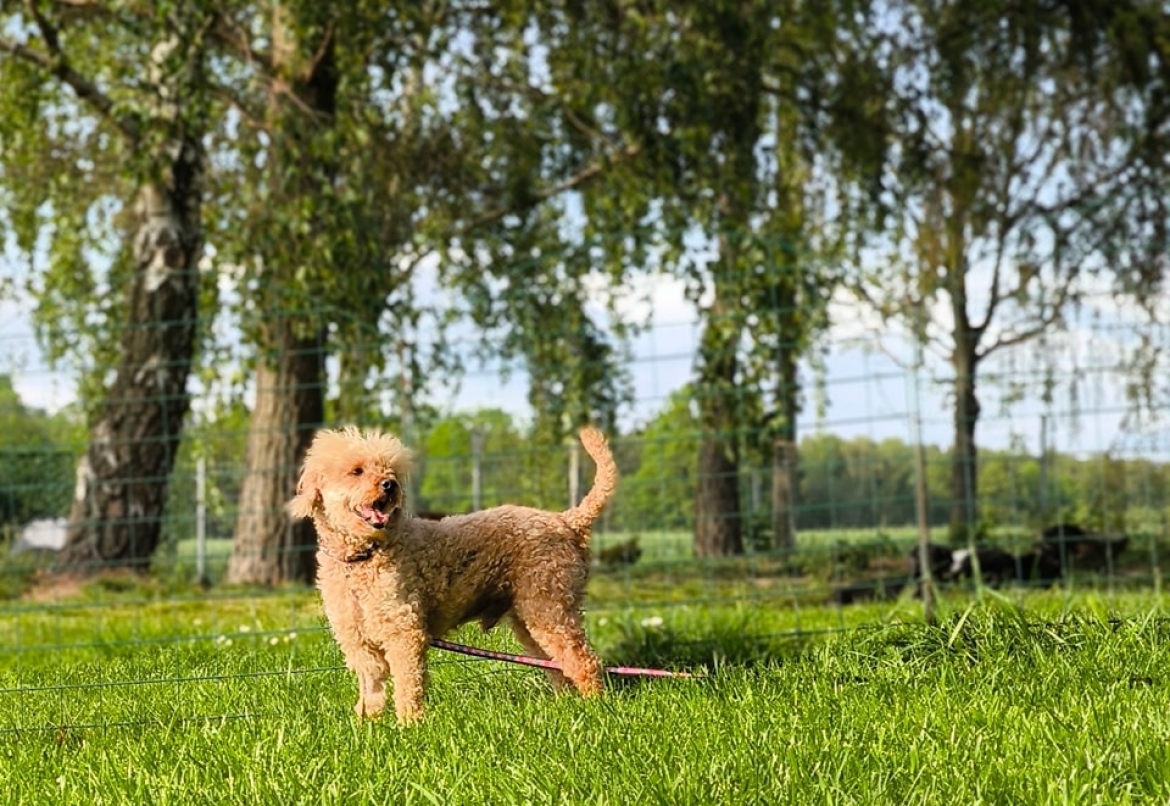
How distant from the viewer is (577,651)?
12.2 feet

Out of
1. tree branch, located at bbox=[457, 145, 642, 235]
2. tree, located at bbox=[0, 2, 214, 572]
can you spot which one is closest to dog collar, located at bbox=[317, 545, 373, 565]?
tree, located at bbox=[0, 2, 214, 572]

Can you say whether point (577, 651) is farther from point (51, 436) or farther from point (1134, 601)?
point (51, 436)

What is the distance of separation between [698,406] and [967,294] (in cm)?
539

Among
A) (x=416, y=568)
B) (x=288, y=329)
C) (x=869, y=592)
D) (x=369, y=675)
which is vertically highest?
(x=288, y=329)

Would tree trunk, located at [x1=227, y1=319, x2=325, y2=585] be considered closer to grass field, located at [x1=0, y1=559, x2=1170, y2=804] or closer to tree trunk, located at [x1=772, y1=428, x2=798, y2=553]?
tree trunk, located at [x1=772, y1=428, x2=798, y2=553]

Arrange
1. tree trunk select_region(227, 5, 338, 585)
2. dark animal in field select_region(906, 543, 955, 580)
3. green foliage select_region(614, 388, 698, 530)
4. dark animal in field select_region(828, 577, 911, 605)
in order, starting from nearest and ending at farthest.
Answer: dark animal in field select_region(828, 577, 911, 605)
tree trunk select_region(227, 5, 338, 585)
dark animal in field select_region(906, 543, 955, 580)
green foliage select_region(614, 388, 698, 530)

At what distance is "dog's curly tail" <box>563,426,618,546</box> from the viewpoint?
3.80 meters

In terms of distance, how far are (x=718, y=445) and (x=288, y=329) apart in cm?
424

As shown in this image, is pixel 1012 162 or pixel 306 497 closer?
pixel 306 497

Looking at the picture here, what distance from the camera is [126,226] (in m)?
13.0

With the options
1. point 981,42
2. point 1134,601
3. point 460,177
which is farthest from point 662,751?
point 981,42

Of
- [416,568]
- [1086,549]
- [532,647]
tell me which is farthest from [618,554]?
[416,568]

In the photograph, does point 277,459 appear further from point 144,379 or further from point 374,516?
point 374,516

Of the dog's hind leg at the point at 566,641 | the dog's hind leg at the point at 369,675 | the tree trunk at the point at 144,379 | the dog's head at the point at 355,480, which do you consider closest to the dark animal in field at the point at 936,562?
the tree trunk at the point at 144,379
